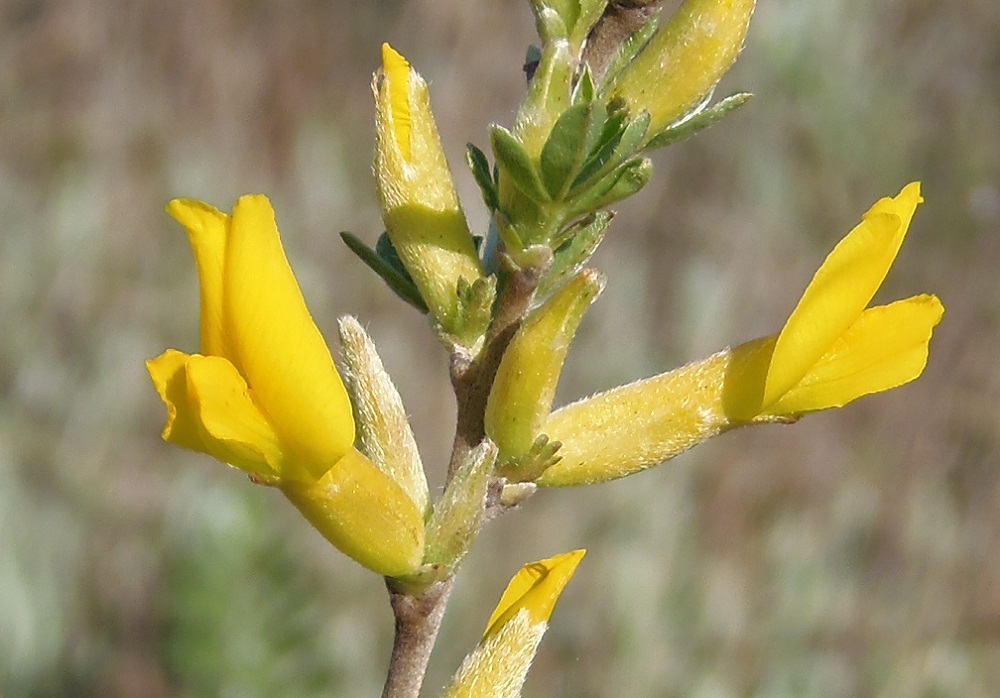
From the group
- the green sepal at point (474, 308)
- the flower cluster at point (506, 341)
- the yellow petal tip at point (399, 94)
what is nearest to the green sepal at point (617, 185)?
the flower cluster at point (506, 341)

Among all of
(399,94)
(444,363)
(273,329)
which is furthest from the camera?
(444,363)

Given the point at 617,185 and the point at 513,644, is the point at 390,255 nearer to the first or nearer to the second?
the point at 617,185

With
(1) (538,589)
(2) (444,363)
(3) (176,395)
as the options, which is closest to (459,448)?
(1) (538,589)

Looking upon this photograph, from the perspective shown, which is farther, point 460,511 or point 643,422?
point 643,422

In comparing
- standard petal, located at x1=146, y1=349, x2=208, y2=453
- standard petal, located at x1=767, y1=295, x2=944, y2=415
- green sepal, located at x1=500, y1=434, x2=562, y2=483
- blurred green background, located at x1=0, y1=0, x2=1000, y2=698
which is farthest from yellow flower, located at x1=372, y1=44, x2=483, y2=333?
blurred green background, located at x1=0, y1=0, x2=1000, y2=698

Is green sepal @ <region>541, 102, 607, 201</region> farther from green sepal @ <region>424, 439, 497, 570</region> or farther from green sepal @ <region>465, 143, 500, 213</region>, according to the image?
green sepal @ <region>424, 439, 497, 570</region>

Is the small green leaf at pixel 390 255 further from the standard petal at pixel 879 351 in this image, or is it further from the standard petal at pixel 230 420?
the standard petal at pixel 879 351

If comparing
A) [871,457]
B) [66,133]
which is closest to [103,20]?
[66,133]

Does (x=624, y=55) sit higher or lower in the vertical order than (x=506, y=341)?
higher
